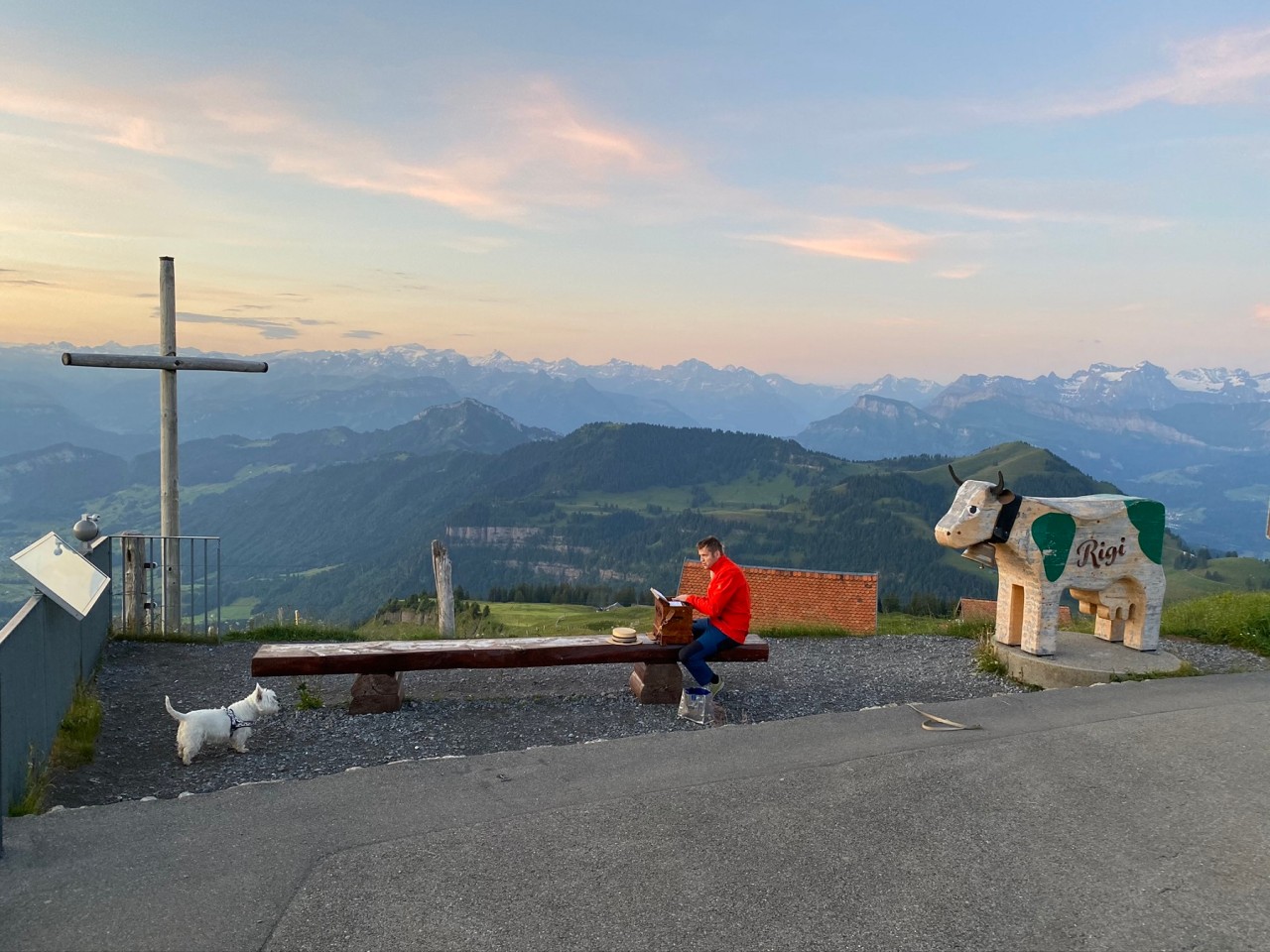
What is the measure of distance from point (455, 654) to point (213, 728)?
6.98ft

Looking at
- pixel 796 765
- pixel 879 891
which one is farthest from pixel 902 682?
pixel 879 891

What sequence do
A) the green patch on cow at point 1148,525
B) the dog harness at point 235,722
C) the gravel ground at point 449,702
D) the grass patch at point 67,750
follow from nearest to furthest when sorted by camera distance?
the grass patch at point 67,750, the gravel ground at point 449,702, the dog harness at point 235,722, the green patch on cow at point 1148,525

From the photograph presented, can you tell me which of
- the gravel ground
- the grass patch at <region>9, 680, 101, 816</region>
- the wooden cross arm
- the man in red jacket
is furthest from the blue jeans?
the wooden cross arm

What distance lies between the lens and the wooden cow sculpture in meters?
9.80

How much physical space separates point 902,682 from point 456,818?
6054mm

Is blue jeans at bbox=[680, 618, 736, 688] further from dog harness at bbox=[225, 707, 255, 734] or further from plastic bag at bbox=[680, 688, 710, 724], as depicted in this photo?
dog harness at bbox=[225, 707, 255, 734]

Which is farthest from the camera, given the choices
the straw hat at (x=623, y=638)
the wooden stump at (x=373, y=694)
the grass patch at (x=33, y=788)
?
the straw hat at (x=623, y=638)

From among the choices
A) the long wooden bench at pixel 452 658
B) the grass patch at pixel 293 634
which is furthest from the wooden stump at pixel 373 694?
the grass patch at pixel 293 634

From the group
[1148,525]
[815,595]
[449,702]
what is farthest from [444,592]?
[815,595]

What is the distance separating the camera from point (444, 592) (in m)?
13.9

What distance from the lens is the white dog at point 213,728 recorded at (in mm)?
7426

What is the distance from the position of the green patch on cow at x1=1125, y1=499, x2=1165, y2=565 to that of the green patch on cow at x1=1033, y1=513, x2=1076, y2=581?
948mm

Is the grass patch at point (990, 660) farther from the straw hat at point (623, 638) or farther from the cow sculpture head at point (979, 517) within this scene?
the straw hat at point (623, 638)

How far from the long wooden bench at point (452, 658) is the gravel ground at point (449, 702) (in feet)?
0.68
